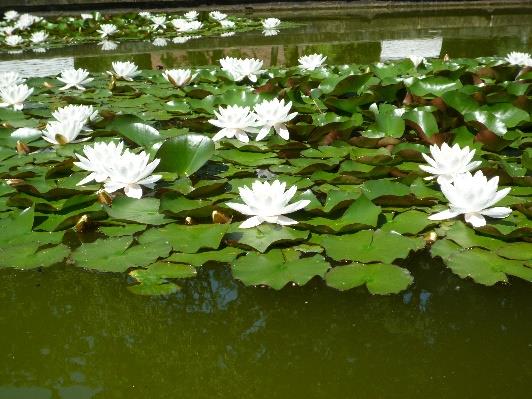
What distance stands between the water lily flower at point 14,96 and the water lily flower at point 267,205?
2.09m

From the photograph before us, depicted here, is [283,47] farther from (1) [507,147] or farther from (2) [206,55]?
(1) [507,147]

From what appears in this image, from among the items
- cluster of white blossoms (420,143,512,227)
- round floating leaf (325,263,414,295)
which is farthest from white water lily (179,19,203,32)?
round floating leaf (325,263,414,295)

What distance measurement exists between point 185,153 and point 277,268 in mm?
854

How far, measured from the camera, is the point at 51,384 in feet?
4.01

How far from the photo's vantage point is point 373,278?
1586mm

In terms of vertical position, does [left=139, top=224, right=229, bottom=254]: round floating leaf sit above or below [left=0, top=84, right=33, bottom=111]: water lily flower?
below

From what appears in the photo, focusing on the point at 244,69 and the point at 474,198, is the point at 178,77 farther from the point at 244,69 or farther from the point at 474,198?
the point at 474,198

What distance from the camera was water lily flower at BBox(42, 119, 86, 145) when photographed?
105 inches

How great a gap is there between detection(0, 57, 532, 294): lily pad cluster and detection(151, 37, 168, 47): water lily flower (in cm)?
372

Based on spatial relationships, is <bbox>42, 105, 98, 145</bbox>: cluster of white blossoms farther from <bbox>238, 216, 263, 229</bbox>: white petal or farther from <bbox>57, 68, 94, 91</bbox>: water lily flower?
<bbox>238, 216, 263, 229</bbox>: white petal

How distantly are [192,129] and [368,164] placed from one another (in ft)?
3.49

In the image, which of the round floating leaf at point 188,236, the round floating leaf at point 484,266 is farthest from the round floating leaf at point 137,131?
the round floating leaf at point 484,266

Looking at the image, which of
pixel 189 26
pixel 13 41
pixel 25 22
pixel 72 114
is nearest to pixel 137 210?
pixel 72 114

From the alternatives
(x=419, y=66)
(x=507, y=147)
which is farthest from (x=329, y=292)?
(x=419, y=66)
